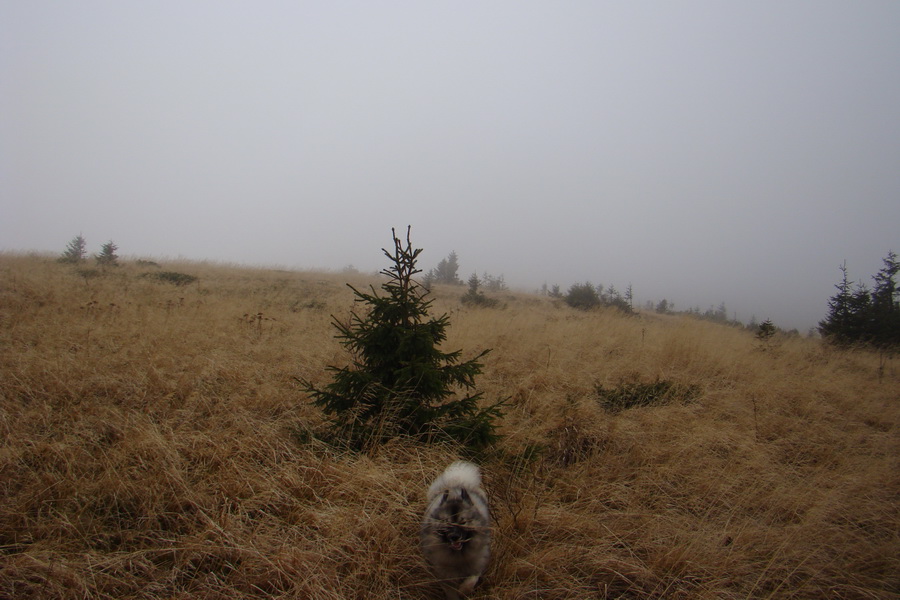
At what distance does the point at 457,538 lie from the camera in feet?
5.35

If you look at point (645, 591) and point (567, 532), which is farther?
point (567, 532)

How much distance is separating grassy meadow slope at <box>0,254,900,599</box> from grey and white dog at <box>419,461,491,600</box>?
0.13m

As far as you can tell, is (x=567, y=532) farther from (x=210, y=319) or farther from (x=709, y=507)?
(x=210, y=319)

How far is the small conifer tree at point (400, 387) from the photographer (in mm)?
2697

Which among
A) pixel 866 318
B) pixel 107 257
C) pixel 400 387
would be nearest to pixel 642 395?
pixel 400 387

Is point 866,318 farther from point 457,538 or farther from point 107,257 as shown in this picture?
point 107,257

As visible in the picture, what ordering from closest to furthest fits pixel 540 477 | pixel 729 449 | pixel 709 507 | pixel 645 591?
pixel 645 591, pixel 709 507, pixel 540 477, pixel 729 449

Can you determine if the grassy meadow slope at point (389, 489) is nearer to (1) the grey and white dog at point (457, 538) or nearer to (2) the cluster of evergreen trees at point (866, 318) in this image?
(1) the grey and white dog at point (457, 538)

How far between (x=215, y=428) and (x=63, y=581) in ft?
4.94

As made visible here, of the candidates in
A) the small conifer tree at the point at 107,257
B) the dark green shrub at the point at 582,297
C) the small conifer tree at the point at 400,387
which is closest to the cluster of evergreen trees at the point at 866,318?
the dark green shrub at the point at 582,297

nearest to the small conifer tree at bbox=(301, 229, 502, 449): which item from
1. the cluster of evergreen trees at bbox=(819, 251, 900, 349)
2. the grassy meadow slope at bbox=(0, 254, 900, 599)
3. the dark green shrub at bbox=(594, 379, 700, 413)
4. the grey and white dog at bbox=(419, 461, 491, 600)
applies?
the grassy meadow slope at bbox=(0, 254, 900, 599)

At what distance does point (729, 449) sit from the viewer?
11.0 feet

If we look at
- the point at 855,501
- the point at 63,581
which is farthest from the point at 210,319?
the point at 855,501

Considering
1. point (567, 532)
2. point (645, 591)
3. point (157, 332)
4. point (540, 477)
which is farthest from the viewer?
point (157, 332)
